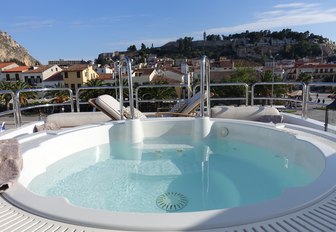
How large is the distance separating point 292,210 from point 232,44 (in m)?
95.6

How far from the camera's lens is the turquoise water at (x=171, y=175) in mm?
2279

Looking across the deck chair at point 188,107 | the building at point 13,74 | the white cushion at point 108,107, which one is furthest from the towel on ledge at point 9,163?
the building at point 13,74

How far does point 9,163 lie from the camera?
2.03 meters

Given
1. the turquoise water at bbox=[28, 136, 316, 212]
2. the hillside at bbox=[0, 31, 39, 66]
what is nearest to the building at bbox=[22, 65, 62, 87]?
the hillside at bbox=[0, 31, 39, 66]

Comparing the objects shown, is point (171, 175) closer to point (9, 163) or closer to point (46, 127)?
point (9, 163)

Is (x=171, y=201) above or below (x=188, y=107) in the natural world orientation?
below

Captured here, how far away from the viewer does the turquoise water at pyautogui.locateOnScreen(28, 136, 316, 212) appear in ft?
7.48

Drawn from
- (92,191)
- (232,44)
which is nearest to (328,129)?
(92,191)

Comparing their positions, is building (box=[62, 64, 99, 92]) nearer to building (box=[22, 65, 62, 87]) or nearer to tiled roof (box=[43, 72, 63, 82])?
tiled roof (box=[43, 72, 63, 82])

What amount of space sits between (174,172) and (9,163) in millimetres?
1566

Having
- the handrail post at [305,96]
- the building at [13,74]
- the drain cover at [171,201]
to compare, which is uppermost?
the building at [13,74]

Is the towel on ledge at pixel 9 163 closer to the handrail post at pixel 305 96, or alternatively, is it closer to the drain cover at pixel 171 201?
the drain cover at pixel 171 201

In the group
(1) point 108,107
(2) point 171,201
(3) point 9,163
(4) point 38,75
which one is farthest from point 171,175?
(4) point 38,75

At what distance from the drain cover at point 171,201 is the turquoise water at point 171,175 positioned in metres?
0.02
